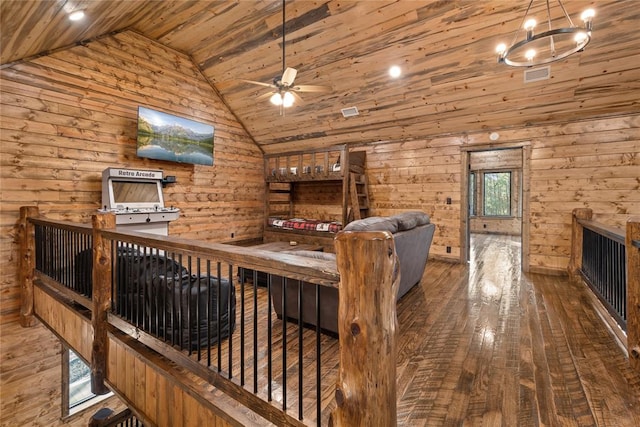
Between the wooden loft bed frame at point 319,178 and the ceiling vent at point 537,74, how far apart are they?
294cm

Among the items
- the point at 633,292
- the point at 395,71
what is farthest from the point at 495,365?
the point at 395,71

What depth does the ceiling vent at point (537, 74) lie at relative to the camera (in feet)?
12.4

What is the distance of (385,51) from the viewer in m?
4.18

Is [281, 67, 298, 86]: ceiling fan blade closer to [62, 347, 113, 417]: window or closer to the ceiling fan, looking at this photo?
the ceiling fan

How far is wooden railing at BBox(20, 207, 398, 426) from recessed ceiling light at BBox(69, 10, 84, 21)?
2099mm

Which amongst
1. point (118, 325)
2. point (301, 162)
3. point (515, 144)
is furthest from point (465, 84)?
point (118, 325)

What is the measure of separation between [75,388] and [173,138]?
4107 millimetres

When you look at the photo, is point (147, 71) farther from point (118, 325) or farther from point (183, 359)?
point (183, 359)

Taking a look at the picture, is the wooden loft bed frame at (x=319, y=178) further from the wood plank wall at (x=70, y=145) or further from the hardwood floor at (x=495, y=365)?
the hardwood floor at (x=495, y=365)

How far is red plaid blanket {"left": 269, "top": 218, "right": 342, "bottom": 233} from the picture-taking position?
577cm

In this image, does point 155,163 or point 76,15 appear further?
point 155,163

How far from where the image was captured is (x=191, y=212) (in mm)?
5648

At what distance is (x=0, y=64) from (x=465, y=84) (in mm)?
5980

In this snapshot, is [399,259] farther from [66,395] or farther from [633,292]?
[66,395]
